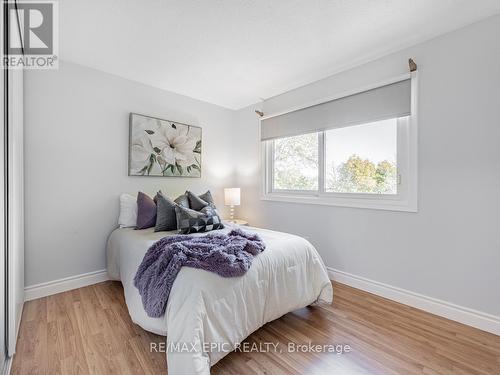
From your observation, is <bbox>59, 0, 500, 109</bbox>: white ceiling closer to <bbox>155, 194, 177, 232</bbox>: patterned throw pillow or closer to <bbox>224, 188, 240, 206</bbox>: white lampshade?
<bbox>155, 194, 177, 232</bbox>: patterned throw pillow

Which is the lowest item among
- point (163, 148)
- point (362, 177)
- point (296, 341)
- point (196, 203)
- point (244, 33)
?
point (296, 341)

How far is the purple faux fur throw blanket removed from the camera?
1.44 meters

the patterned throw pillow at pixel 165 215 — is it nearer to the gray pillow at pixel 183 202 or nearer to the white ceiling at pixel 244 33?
the gray pillow at pixel 183 202

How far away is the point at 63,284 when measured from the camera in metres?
2.40

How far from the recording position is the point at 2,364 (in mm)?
1314

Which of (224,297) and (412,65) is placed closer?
(224,297)

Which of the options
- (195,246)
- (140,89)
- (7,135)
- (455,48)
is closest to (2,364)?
(195,246)

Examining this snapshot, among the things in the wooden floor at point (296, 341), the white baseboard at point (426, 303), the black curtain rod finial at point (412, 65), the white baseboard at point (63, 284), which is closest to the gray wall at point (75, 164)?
the white baseboard at point (63, 284)

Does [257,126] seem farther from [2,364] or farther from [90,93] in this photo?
[2,364]

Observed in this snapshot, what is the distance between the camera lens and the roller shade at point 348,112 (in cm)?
225

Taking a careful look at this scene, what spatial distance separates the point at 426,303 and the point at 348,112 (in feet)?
6.43

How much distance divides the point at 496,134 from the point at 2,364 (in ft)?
11.5

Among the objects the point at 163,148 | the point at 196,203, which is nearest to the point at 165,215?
the point at 196,203

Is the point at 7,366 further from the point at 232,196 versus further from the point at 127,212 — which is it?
the point at 232,196
